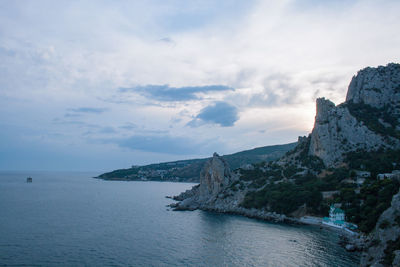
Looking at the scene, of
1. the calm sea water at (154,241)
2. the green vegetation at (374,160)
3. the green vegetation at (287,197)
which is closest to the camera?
the calm sea water at (154,241)

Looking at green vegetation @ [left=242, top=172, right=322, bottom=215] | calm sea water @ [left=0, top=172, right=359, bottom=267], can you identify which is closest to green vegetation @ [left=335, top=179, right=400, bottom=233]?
calm sea water @ [left=0, top=172, right=359, bottom=267]

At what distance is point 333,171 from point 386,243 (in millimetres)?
49613

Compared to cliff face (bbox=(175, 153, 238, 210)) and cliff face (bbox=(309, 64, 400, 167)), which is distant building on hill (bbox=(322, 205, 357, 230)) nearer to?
cliff face (bbox=(309, 64, 400, 167))

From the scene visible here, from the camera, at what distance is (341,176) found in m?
68.4

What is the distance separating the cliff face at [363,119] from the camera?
76875 millimetres

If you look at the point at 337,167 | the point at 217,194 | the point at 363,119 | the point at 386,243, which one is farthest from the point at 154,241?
the point at 363,119

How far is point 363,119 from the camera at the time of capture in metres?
81.7

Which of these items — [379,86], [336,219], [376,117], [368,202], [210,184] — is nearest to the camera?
[368,202]

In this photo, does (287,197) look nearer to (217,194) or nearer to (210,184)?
(217,194)

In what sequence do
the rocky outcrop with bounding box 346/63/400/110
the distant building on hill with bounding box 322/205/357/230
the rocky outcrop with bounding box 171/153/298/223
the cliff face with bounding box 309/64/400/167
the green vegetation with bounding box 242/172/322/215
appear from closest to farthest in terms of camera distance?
the distant building on hill with bounding box 322/205/357/230, the green vegetation with bounding box 242/172/322/215, the rocky outcrop with bounding box 171/153/298/223, the cliff face with bounding box 309/64/400/167, the rocky outcrop with bounding box 346/63/400/110

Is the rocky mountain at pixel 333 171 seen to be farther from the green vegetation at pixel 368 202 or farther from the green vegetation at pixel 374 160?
the green vegetation at pixel 368 202

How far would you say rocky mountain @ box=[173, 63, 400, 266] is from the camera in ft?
194

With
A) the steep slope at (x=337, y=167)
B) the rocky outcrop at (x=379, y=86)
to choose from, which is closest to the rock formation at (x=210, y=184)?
the steep slope at (x=337, y=167)

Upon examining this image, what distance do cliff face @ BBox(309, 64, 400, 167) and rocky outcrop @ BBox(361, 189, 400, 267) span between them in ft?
165
